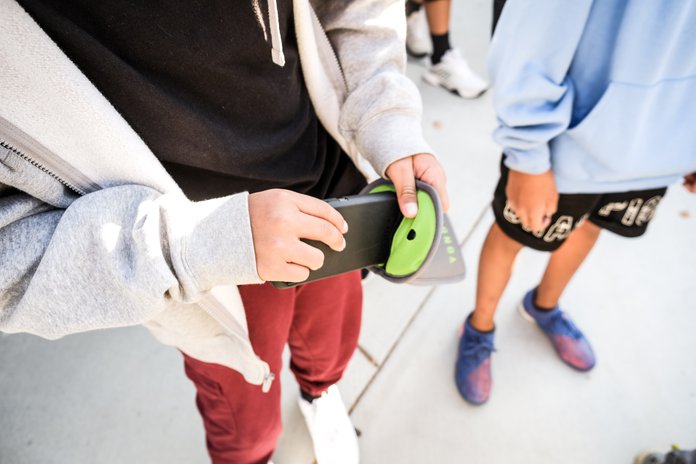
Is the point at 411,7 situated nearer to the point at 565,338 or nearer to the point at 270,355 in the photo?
the point at 565,338

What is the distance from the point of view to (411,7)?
2465 mm

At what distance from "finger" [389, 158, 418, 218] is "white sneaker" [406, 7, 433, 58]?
213 centimetres

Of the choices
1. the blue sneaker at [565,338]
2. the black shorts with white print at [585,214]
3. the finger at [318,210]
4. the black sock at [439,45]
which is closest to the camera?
the finger at [318,210]

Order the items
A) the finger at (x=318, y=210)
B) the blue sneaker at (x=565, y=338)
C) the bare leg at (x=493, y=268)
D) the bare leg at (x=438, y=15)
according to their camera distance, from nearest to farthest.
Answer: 1. the finger at (x=318, y=210)
2. the bare leg at (x=493, y=268)
3. the blue sneaker at (x=565, y=338)
4. the bare leg at (x=438, y=15)

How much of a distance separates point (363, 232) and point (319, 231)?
14cm

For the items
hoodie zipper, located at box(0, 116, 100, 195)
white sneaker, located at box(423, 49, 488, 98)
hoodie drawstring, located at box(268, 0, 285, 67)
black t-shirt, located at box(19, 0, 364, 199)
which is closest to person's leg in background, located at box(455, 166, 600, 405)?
black t-shirt, located at box(19, 0, 364, 199)

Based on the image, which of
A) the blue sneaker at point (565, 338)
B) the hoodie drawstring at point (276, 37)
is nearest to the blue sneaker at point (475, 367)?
the blue sneaker at point (565, 338)

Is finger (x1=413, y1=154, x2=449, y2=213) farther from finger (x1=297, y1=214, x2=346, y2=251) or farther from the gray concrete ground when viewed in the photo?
the gray concrete ground

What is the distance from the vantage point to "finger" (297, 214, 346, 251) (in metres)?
0.55

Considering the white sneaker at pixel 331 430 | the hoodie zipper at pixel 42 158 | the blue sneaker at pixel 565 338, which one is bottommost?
the blue sneaker at pixel 565 338

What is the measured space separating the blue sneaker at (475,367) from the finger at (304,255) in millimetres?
1024

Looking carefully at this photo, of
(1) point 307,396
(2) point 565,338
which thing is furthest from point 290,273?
(2) point 565,338

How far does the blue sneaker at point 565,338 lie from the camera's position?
4.80ft

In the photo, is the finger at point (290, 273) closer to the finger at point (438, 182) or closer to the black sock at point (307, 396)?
Result: the finger at point (438, 182)
